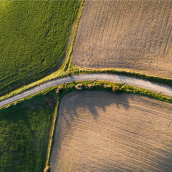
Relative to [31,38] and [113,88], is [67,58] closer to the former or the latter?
[31,38]

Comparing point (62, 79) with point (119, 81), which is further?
point (62, 79)

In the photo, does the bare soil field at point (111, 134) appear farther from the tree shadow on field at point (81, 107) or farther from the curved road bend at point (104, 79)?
the curved road bend at point (104, 79)

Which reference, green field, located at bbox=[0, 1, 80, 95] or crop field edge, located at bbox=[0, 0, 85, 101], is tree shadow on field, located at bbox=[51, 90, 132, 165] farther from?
green field, located at bbox=[0, 1, 80, 95]

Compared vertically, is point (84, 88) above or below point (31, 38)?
below

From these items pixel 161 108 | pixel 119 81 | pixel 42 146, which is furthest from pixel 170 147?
pixel 42 146

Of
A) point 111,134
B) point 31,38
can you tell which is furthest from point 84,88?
point 31,38

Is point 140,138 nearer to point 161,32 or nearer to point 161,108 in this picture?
point 161,108

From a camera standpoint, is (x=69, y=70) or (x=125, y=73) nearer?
(x=125, y=73)
